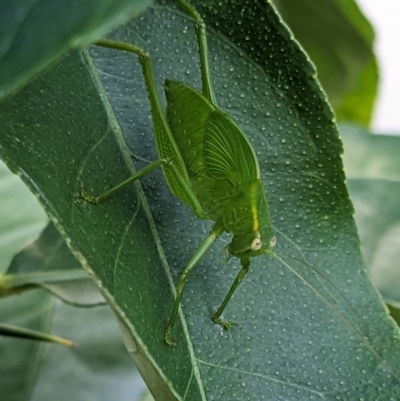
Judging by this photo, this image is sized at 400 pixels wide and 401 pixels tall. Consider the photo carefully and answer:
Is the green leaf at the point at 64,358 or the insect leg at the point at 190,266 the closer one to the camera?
the insect leg at the point at 190,266

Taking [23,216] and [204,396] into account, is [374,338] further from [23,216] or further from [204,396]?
[23,216]

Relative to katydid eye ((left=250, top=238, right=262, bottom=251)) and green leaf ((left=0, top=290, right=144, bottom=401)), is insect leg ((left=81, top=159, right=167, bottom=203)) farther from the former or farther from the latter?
green leaf ((left=0, top=290, right=144, bottom=401))

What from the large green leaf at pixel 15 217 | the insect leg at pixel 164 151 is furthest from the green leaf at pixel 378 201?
the large green leaf at pixel 15 217

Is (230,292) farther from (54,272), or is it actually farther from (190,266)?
(54,272)

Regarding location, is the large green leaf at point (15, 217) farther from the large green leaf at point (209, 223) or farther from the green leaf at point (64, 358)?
the large green leaf at point (209, 223)

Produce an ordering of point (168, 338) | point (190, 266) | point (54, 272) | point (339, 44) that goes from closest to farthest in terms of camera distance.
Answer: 1. point (168, 338)
2. point (190, 266)
3. point (54, 272)
4. point (339, 44)

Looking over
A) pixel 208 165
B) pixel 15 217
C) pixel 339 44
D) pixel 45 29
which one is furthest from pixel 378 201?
pixel 45 29
